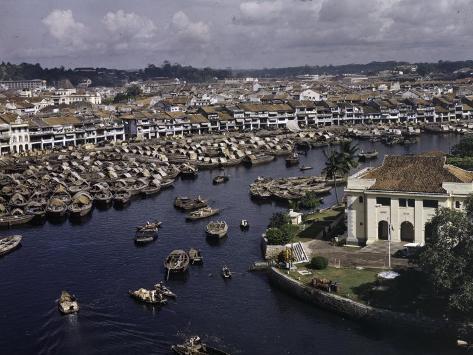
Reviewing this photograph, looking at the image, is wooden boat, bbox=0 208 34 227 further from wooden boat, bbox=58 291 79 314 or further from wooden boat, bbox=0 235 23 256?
wooden boat, bbox=58 291 79 314

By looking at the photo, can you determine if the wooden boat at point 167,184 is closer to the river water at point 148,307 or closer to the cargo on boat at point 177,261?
the river water at point 148,307

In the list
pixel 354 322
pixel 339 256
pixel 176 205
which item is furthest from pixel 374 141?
pixel 354 322

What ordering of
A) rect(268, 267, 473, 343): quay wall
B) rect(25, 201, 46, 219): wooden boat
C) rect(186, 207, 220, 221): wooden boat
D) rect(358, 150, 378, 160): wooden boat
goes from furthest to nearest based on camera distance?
rect(358, 150, 378, 160): wooden boat < rect(25, 201, 46, 219): wooden boat < rect(186, 207, 220, 221): wooden boat < rect(268, 267, 473, 343): quay wall

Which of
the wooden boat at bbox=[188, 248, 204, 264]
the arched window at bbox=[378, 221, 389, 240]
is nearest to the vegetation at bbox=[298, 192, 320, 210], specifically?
the wooden boat at bbox=[188, 248, 204, 264]

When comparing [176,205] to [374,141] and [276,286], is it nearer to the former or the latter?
[276,286]

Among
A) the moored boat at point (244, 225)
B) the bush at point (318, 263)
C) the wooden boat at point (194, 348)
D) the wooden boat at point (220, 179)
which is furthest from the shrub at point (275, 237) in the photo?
the wooden boat at point (220, 179)

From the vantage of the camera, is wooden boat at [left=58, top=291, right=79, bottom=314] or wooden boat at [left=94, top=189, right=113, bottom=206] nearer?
wooden boat at [left=58, top=291, right=79, bottom=314]
